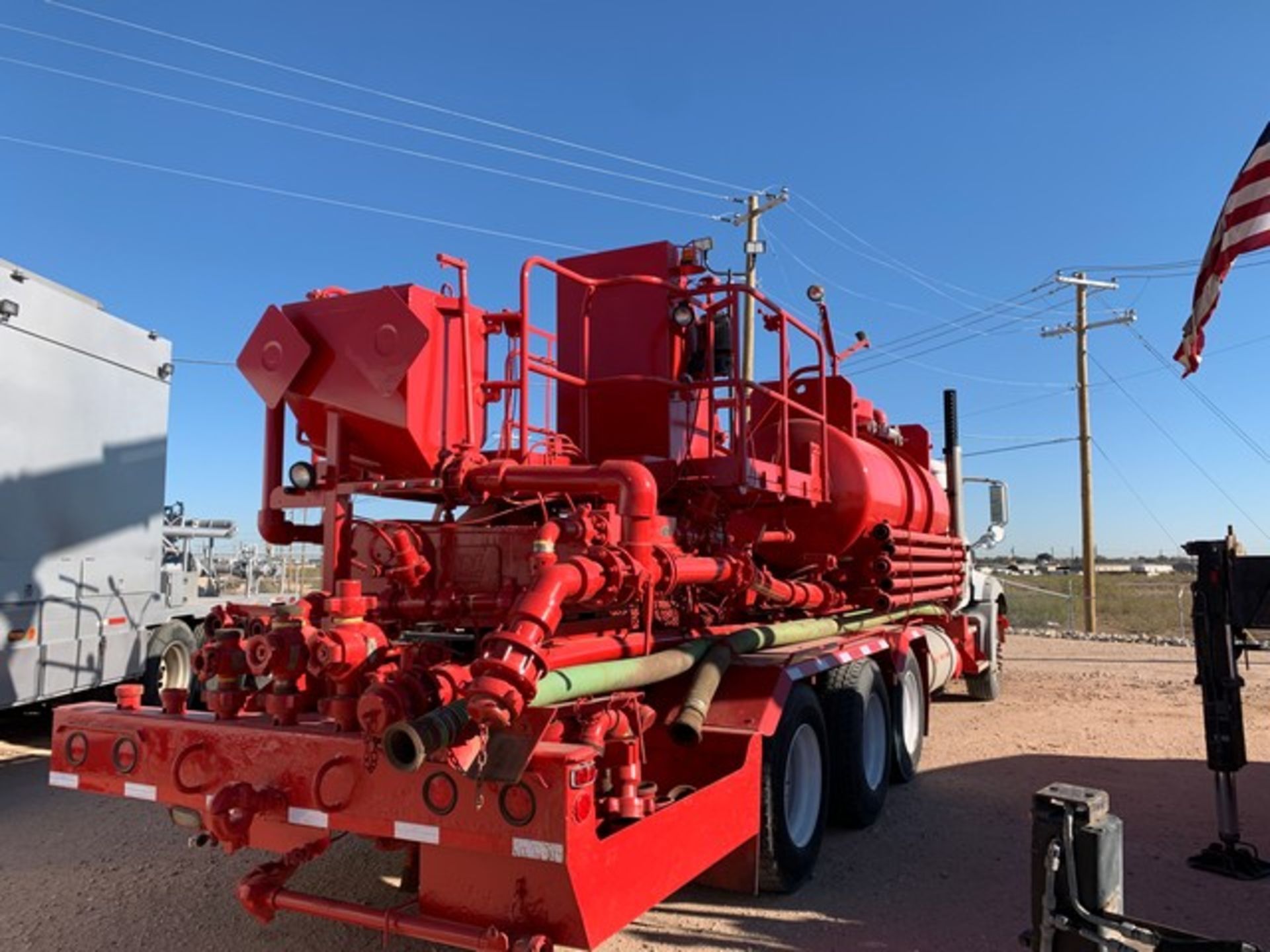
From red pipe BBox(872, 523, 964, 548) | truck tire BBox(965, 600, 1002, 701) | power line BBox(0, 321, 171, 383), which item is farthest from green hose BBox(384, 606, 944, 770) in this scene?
power line BBox(0, 321, 171, 383)

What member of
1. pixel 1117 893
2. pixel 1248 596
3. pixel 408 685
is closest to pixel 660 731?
pixel 408 685

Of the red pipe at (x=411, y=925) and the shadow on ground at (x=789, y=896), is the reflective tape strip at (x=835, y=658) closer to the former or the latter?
the shadow on ground at (x=789, y=896)

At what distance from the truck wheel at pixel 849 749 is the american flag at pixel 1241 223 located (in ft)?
12.1

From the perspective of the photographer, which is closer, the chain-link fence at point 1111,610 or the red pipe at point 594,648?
the red pipe at point 594,648

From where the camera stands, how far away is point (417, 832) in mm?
3715

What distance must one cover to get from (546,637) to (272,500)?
2621 mm

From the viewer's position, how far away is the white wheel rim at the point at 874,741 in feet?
23.1

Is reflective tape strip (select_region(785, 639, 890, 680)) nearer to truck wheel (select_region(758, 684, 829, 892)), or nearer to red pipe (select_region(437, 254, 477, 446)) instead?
truck wheel (select_region(758, 684, 829, 892))

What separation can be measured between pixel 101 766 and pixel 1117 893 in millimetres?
4205

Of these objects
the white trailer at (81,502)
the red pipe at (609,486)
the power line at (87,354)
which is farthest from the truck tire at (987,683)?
the power line at (87,354)

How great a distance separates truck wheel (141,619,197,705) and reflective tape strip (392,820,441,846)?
277 inches

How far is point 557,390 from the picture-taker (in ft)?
23.0

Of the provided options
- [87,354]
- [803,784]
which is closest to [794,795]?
[803,784]

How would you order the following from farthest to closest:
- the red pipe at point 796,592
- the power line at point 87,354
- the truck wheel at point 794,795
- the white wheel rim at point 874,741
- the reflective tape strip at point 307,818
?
Answer: the power line at point 87,354 < the white wheel rim at point 874,741 < the red pipe at point 796,592 < the truck wheel at point 794,795 < the reflective tape strip at point 307,818
